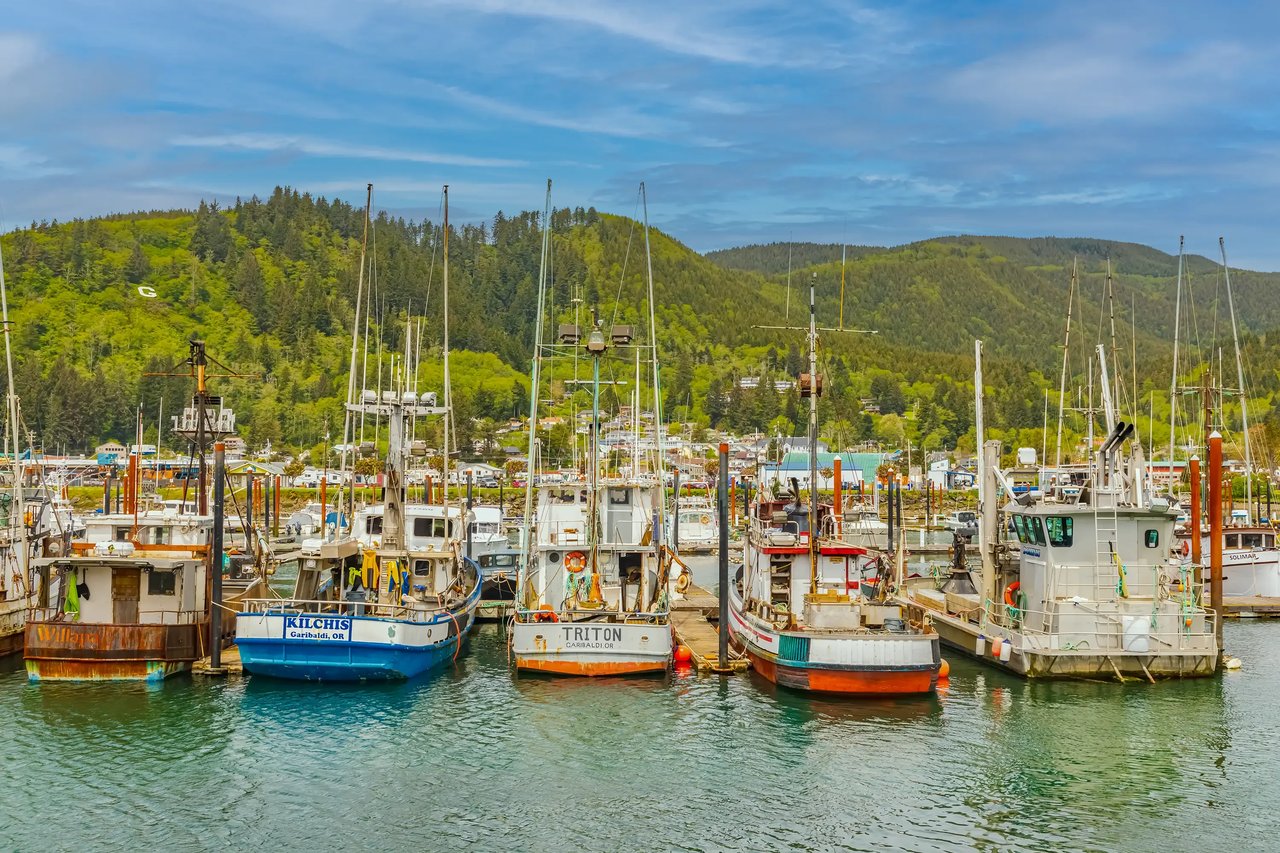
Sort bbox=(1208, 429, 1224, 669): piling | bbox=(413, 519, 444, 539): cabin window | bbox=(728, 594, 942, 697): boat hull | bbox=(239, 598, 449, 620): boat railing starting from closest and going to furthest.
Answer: bbox=(728, 594, 942, 697): boat hull → bbox=(239, 598, 449, 620): boat railing → bbox=(1208, 429, 1224, 669): piling → bbox=(413, 519, 444, 539): cabin window

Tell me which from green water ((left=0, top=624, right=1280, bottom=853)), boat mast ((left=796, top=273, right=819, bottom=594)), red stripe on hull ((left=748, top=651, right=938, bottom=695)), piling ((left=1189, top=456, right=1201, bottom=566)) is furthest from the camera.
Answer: piling ((left=1189, top=456, right=1201, bottom=566))

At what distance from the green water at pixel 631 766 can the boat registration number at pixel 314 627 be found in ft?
5.00

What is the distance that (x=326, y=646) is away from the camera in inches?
1140

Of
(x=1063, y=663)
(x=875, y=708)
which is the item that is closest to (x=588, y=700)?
(x=875, y=708)

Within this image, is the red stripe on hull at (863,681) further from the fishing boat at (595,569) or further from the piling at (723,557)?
the fishing boat at (595,569)

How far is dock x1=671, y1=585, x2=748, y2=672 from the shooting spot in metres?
31.1

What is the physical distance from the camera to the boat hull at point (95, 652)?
2872 centimetres

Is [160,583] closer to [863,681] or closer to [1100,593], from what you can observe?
[863,681]

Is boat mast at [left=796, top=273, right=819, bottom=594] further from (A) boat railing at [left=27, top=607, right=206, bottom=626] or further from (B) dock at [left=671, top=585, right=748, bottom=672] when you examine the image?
(A) boat railing at [left=27, top=607, right=206, bottom=626]

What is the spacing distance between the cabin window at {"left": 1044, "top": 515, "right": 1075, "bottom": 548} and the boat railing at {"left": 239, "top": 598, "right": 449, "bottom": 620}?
52.7ft

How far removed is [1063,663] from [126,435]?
15547 centimetres

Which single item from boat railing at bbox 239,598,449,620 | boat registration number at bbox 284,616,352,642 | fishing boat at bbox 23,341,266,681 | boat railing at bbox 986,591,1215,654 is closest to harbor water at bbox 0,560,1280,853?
fishing boat at bbox 23,341,266,681

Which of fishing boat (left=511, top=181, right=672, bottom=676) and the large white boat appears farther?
the large white boat

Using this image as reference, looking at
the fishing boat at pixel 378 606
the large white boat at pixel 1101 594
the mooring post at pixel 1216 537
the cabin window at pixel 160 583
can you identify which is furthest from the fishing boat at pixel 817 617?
the cabin window at pixel 160 583
